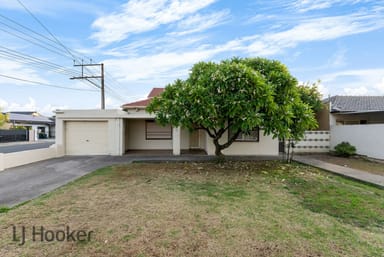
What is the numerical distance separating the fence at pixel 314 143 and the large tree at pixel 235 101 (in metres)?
5.78

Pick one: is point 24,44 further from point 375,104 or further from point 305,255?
point 375,104

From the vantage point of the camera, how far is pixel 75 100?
27.4 m

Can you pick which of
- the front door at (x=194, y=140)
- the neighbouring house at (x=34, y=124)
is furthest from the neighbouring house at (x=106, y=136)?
the neighbouring house at (x=34, y=124)

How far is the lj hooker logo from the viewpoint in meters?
3.35

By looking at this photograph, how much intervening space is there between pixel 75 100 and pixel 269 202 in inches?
1099

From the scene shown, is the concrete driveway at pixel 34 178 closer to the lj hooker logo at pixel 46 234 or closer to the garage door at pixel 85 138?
the lj hooker logo at pixel 46 234

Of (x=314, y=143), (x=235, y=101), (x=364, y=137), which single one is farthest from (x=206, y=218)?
(x=314, y=143)

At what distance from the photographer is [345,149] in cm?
1239

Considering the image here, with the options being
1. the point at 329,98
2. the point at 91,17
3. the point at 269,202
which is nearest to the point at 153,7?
the point at 91,17

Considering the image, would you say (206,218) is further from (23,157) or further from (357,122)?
(357,122)

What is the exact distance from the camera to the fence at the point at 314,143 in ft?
46.2

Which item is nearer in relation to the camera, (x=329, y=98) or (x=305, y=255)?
(x=305, y=255)

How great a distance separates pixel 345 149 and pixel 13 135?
32.8 m

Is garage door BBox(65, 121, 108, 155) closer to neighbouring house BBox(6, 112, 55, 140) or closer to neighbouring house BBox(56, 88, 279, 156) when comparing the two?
neighbouring house BBox(56, 88, 279, 156)
